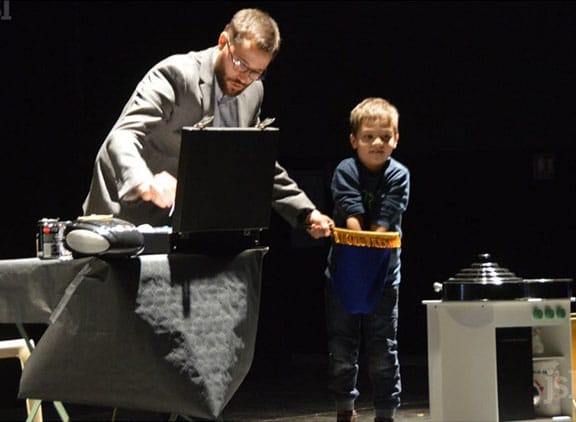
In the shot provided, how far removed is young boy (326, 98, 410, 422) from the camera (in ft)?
11.9

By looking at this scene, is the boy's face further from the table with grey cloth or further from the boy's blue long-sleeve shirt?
the table with grey cloth

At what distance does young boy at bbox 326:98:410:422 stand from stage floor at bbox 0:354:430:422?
520mm

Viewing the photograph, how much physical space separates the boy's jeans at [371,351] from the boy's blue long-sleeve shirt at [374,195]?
11 cm

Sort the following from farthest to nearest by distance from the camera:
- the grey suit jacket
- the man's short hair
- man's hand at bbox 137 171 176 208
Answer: the grey suit jacket, the man's short hair, man's hand at bbox 137 171 176 208

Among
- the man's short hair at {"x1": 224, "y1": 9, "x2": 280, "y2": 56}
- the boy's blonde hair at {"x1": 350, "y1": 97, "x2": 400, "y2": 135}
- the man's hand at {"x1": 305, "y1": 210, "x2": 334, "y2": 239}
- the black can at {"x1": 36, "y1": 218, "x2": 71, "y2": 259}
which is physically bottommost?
the black can at {"x1": 36, "y1": 218, "x2": 71, "y2": 259}

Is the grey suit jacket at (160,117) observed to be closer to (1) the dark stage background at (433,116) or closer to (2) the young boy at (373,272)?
(2) the young boy at (373,272)

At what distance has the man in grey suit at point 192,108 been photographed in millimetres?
2973

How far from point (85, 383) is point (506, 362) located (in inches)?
52.5

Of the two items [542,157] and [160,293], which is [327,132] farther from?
[160,293]

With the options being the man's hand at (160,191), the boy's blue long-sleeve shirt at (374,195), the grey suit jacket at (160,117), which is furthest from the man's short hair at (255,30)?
the boy's blue long-sleeve shirt at (374,195)

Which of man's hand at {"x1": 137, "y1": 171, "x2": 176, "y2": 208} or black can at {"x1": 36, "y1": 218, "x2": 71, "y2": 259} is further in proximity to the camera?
man's hand at {"x1": 137, "y1": 171, "x2": 176, "y2": 208}

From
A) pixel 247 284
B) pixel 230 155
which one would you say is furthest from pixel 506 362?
pixel 230 155

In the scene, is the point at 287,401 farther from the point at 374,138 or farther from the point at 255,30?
the point at 255,30

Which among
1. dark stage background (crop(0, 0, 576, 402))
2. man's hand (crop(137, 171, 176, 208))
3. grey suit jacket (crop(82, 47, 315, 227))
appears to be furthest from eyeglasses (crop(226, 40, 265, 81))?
dark stage background (crop(0, 0, 576, 402))
